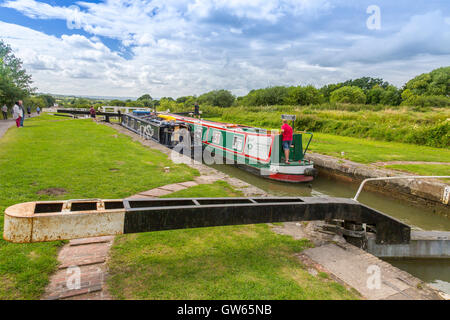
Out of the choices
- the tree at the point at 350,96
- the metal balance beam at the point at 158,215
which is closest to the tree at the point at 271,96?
the tree at the point at 350,96

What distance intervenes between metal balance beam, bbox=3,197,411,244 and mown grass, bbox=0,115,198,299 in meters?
0.58

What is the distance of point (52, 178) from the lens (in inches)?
215

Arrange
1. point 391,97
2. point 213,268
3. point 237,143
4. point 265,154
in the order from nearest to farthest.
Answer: point 213,268 → point 265,154 → point 237,143 → point 391,97

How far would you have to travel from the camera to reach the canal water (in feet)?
12.8

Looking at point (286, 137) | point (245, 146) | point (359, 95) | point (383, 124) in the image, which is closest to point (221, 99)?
point (359, 95)

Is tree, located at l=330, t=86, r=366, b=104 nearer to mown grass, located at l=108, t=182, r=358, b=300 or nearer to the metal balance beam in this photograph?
the metal balance beam

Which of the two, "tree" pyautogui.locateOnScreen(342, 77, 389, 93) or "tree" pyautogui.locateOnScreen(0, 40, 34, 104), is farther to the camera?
"tree" pyautogui.locateOnScreen(342, 77, 389, 93)

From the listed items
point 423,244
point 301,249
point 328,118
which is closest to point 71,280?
point 301,249

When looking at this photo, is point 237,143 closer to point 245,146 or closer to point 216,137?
point 245,146

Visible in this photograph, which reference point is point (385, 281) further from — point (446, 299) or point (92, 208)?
point (92, 208)

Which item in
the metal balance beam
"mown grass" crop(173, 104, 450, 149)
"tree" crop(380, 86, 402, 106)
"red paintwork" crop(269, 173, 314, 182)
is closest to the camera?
the metal balance beam

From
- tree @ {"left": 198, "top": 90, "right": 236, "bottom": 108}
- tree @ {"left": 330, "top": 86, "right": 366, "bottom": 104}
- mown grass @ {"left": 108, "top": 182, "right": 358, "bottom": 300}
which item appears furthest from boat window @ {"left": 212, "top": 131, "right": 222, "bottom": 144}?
tree @ {"left": 330, "top": 86, "right": 366, "bottom": 104}

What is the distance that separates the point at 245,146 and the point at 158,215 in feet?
26.2
